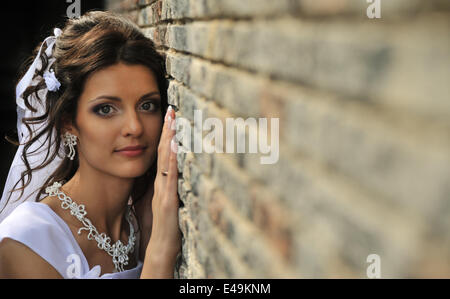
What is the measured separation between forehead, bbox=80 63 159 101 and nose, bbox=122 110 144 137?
0.10 meters

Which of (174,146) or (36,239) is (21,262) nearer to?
(36,239)

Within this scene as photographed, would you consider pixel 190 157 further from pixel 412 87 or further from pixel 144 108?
pixel 412 87

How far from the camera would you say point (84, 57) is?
8.14 feet

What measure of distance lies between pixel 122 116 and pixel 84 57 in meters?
0.38

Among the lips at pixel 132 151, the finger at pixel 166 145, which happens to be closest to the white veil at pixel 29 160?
the lips at pixel 132 151

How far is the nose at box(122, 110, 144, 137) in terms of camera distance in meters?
2.36

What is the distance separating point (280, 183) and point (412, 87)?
1.40ft

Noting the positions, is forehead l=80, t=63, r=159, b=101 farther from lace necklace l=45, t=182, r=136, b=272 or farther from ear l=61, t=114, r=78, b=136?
lace necklace l=45, t=182, r=136, b=272

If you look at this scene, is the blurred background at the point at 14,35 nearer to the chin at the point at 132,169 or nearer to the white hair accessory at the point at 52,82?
the white hair accessory at the point at 52,82

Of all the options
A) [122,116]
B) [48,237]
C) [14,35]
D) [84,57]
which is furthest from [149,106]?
[14,35]

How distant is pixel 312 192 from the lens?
82 cm
